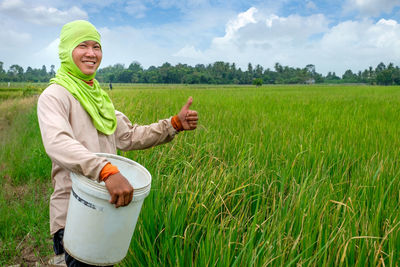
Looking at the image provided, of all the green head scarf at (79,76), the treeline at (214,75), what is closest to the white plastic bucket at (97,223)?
the green head scarf at (79,76)

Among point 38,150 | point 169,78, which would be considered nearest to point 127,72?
point 169,78

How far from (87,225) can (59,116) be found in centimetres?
46

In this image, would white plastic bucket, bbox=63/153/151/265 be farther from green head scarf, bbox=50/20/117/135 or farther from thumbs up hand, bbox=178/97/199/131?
thumbs up hand, bbox=178/97/199/131

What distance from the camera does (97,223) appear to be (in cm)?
121

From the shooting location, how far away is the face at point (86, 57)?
1561 millimetres

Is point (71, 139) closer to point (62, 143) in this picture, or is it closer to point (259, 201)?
point (62, 143)

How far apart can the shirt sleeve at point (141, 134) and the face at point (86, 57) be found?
372 mm

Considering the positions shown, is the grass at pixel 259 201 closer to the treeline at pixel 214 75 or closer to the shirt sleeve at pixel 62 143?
the shirt sleeve at pixel 62 143

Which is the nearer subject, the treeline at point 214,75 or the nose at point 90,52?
the nose at point 90,52

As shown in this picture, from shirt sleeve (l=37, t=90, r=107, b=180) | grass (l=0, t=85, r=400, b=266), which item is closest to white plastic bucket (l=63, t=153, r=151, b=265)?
shirt sleeve (l=37, t=90, r=107, b=180)

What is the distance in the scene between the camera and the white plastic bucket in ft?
3.84

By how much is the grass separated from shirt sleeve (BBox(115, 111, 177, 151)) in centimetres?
23

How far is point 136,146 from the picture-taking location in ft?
6.25

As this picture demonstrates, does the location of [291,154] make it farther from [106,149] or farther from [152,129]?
[106,149]
